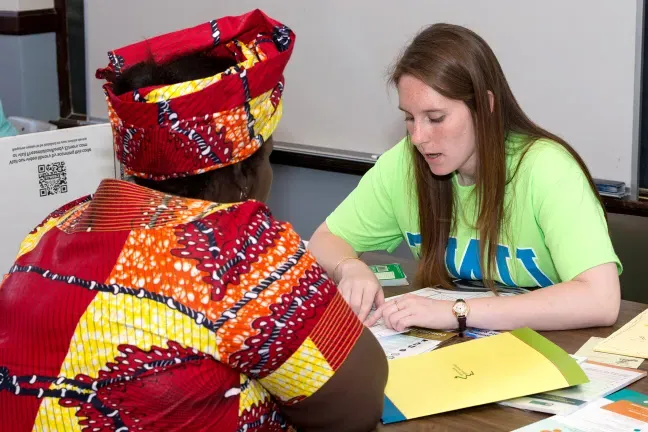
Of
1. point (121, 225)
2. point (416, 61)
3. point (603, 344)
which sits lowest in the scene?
point (603, 344)

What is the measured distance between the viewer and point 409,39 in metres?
2.74

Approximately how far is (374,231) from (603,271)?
0.60m

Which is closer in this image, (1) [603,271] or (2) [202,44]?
(2) [202,44]

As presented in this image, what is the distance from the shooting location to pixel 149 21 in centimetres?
348

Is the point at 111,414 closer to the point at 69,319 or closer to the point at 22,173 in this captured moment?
the point at 69,319

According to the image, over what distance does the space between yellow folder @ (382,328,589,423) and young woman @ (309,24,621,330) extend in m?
0.14

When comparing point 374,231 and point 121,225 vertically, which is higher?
point 121,225

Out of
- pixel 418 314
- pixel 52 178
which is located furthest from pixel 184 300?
pixel 52 178

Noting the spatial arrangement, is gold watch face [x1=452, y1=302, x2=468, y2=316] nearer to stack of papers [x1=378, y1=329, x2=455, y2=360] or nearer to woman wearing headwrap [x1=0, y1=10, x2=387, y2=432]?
stack of papers [x1=378, y1=329, x2=455, y2=360]

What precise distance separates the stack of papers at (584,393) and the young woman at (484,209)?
213 mm

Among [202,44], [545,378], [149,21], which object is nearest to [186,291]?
[202,44]

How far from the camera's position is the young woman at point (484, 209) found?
157 cm

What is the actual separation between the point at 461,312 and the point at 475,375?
0.75 feet

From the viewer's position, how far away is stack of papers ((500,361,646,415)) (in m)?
1.24
